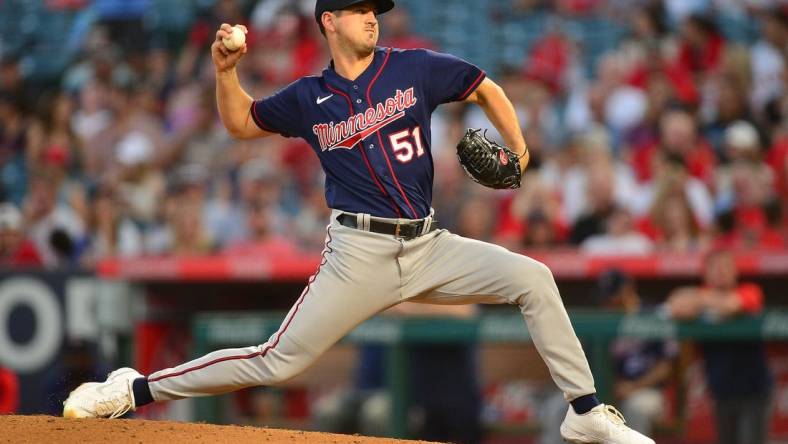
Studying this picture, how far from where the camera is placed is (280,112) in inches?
179

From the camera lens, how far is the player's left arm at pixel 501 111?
4.47 m

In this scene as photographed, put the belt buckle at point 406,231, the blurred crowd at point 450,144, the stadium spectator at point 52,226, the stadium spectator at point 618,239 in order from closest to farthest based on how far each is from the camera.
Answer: the belt buckle at point 406,231, the stadium spectator at point 618,239, the blurred crowd at point 450,144, the stadium spectator at point 52,226

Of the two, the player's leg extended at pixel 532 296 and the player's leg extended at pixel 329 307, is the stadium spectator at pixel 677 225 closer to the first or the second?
the player's leg extended at pixel 532 296

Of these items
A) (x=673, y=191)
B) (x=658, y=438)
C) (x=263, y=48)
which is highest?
(x=263, y=48)

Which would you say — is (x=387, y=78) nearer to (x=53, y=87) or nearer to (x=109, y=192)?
(x=109, y=192)

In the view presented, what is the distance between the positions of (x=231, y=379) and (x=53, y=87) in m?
8.60

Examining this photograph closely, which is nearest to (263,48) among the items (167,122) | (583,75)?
(167,122)

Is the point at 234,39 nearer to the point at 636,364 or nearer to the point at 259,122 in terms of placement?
the point at 259,122

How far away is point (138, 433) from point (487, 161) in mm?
1583

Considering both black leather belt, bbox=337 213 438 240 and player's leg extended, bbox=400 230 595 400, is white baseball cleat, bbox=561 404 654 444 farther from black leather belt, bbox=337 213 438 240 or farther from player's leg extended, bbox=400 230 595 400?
black leather belt, bbox=337 213 438 240

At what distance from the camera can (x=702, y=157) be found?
9.12 metres

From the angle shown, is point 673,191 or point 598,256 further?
point 673,191

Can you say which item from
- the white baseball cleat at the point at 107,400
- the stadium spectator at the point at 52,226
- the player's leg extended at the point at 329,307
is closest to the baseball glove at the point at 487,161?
the player's leg extended at the point at 329,307

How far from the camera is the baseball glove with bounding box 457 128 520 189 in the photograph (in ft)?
14.2
